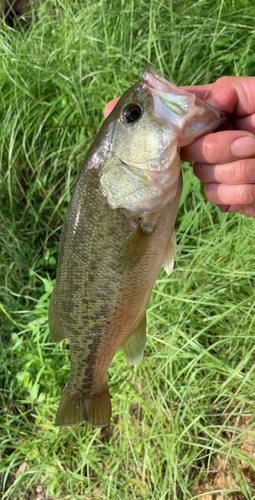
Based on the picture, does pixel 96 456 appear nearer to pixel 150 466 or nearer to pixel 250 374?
pixel 150 466

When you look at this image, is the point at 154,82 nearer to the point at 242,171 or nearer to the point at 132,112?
the point at 132,112

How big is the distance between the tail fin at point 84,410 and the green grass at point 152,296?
59 cm

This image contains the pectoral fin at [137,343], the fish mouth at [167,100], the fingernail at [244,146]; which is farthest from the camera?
the pectoral fin at [137,343]

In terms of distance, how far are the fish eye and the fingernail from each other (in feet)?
1.43

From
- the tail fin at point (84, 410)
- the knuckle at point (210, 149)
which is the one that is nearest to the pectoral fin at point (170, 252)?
the knuckle at point (210, 149)

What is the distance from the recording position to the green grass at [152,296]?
2.20 m

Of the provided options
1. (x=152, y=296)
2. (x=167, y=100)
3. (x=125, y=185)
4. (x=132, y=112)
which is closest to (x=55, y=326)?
(x=125, y=185)

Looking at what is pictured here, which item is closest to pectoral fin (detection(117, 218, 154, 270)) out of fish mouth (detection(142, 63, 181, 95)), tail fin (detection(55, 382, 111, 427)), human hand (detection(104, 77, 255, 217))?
human hand (detection(104, 77, 255, 217))

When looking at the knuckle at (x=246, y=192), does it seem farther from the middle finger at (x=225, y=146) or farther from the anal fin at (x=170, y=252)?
the anal fin at (x=170, y=252)

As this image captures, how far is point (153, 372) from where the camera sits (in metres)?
2.50

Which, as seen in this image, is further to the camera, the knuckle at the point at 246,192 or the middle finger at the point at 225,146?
the knuckle at the point at 246,192

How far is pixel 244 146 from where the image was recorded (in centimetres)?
137

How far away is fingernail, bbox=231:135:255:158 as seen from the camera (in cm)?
136

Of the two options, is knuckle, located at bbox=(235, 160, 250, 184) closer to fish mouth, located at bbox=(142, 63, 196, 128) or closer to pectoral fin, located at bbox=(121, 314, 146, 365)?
fish mouth, located at bbox=(142, 63, 196, 128)
